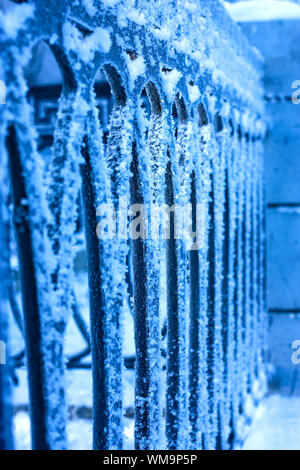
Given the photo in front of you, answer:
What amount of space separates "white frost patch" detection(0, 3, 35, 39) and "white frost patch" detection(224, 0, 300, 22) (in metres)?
2.83

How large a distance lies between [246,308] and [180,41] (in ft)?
5.21

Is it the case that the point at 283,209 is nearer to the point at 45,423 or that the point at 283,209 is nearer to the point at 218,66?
the point at 218,66

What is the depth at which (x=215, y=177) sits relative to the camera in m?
2.03

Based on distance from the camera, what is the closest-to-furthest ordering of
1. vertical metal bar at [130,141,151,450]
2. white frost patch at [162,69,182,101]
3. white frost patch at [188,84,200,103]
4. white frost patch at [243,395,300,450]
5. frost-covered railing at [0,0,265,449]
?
frost-covered railing at [0,0,265,449] → vertical metal bar at [130,141,151,450] → white frost patch at [162,69,182,101] → white frost patch at [188,84,200,103] → white frost patch at [243,395,300,450]

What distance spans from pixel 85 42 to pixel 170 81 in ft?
1.70

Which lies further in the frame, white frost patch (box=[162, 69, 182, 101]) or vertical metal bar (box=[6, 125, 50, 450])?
white frost patch (box=[162, 69, 182, 101])

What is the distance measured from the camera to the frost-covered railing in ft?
2.99

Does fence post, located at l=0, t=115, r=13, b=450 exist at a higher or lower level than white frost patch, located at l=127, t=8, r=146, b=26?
lower

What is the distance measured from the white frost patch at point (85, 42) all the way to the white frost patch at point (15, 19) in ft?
0.39

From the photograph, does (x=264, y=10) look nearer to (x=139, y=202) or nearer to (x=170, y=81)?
(x=170, y=81)

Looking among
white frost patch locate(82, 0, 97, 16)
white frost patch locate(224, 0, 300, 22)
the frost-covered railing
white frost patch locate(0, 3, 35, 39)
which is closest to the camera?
white frost patch locate(0, 3, 35, 39)

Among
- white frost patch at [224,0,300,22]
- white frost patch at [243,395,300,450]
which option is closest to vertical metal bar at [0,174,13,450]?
white frost patch at [243,395,300,450]

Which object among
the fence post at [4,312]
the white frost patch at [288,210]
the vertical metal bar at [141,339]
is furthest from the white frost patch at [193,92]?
the white frost patch at [288,210]

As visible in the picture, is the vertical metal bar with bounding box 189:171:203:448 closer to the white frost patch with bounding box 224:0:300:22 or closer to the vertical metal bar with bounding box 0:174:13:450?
the vertical metal bar with bounding box 0:174:13:450
